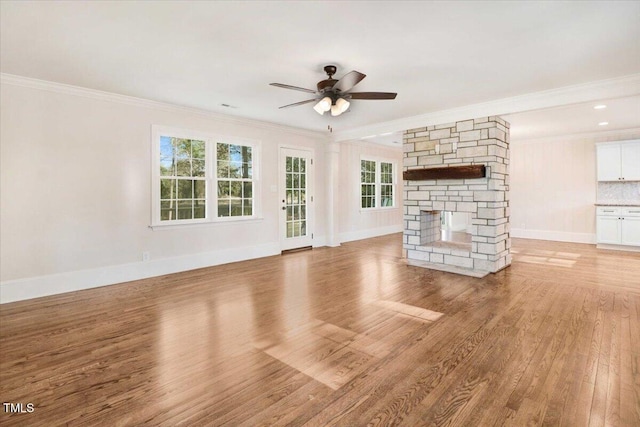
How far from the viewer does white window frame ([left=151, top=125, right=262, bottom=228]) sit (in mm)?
4945

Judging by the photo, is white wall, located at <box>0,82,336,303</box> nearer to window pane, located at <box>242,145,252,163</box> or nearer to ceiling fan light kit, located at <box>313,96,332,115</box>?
window pane, located at <box>242,145,252,163</box>

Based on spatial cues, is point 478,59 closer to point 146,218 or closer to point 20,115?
point 146,218

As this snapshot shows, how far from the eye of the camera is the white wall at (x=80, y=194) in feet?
12.7

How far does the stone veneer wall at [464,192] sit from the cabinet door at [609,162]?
343 centimetres

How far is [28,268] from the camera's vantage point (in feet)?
12.9

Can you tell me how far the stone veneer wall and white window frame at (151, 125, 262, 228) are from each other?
289 centimetres

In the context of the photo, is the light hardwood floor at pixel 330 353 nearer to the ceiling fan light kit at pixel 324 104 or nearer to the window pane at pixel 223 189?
the window pane at pixel 223 189

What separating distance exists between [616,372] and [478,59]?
9.96 ft

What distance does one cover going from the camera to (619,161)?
671 cm

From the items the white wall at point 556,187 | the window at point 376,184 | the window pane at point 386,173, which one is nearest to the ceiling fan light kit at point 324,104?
the window at point 376,184

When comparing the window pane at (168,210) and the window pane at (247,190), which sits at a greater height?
the window pane at (247,190)

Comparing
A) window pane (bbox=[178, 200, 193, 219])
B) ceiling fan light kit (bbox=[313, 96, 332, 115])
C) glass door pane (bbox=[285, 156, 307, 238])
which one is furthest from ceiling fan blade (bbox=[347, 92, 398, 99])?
glass door pane (bbox=[285, 156, 307, 238])

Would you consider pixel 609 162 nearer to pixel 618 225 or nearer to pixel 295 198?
pixel 618 225

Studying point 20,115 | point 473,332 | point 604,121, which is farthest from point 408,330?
point 604,121
